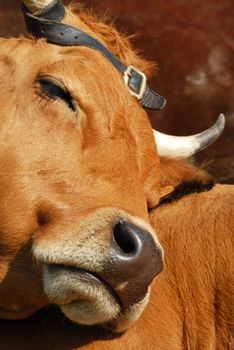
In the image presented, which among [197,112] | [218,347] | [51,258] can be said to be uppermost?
[51,258]

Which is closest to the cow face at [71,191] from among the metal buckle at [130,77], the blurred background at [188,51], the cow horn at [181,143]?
→ the metal buckle at [130,77]

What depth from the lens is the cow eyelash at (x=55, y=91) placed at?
178 inches

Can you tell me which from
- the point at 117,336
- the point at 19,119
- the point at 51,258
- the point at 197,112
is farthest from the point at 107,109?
the point at 197,112

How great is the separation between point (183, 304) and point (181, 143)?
4.08 feet

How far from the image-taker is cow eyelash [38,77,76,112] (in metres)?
4.52

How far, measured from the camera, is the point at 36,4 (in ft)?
16.6

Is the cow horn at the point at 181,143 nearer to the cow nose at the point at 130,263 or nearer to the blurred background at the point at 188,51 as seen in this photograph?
the cow nose at the point at 130,263

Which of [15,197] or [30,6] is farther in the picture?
[30,6]

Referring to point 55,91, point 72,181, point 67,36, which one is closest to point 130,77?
point 67,36

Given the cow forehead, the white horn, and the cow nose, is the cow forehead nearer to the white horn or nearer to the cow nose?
the white horn

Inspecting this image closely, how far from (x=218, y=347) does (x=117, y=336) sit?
2.05 feet

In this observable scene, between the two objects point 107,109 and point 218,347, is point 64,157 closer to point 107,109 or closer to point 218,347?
point 107,109

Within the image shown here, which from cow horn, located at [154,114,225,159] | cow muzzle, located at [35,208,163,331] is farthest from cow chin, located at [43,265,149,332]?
cow horn, located at [154,114,225,159]

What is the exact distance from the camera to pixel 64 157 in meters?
4.34
